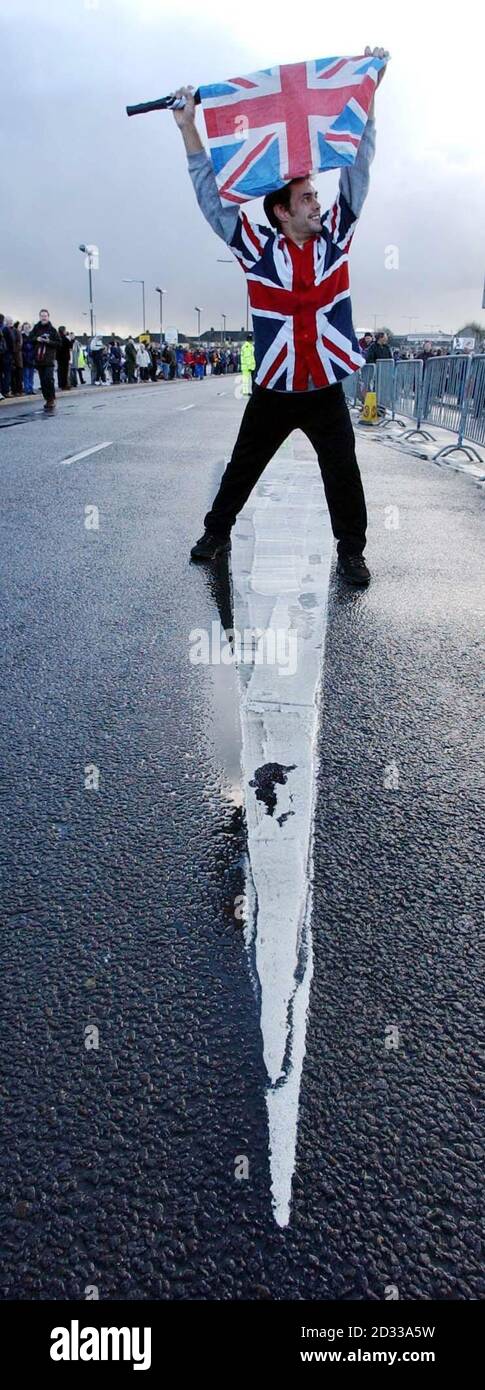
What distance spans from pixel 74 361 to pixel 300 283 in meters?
38.8

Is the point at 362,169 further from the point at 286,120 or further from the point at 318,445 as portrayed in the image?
the point at 318,445

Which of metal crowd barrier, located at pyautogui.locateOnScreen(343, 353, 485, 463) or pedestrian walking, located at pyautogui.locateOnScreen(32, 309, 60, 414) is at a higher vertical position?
pedestrian walking, located at pyautogui.locateOnScreen(32, 309, 60, 414)

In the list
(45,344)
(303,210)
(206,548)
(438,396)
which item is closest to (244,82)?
(303,210)

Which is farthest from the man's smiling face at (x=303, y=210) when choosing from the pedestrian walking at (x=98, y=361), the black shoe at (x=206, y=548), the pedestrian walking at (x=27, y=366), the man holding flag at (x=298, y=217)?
the pedestrian walking at (x=98, y=361)

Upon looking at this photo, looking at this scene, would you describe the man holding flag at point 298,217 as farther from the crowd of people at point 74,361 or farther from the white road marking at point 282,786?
the crowd of people at point 74,361

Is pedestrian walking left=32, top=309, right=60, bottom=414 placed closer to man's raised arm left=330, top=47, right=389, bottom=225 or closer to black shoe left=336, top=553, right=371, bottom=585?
black shoe left=336, top=553, right=371, bottom=585

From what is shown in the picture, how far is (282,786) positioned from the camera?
2723 millimetres

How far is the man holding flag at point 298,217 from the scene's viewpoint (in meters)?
4.30

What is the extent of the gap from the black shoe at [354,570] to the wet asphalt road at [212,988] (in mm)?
974

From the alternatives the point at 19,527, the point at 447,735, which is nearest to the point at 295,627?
the point at 447,735

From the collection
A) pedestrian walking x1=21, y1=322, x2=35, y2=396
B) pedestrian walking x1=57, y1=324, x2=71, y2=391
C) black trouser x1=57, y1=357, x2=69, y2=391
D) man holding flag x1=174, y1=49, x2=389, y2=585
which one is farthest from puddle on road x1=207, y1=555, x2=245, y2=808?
black trouser x1=57, y1=357, x2=69, y2=391

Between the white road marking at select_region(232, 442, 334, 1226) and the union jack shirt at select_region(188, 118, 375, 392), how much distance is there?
1.10 m

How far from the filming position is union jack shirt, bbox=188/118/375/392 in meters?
4.48

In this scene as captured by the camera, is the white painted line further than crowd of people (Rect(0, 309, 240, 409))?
No
